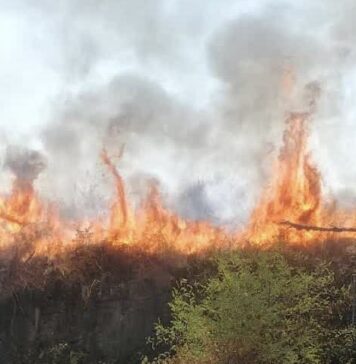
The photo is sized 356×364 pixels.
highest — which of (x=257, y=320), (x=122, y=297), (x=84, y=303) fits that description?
(x=257, y=320)

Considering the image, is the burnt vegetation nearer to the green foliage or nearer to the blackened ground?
the blackened ground

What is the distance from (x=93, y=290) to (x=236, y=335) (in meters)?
12.7

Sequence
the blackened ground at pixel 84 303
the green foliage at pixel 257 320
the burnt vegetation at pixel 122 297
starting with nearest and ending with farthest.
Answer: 1. the green foliage at pixel 257 320
2. the burnt vegetation at pixel 122 297
3. the blackened ground at pixel 84 303

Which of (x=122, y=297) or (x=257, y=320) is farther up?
(x=257, y=320)

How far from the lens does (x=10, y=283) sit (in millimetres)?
32875

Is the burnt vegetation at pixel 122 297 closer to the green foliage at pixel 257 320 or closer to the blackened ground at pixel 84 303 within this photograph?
the blackened ground at pixel 84 303

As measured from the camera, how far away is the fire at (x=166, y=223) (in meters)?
31.3

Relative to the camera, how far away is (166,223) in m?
32.8

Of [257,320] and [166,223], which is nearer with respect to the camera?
[257,320]

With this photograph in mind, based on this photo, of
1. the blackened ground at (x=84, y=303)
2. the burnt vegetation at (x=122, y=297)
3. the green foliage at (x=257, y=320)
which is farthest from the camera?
the blackened ground at (x=84, y=303)

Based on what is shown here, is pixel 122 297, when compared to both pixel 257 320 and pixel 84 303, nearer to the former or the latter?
pixel 84 303

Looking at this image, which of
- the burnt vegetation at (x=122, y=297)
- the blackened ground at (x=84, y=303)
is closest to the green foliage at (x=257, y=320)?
the burnt vegetation at (x=122, y=297)

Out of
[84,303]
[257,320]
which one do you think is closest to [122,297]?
[84,303]

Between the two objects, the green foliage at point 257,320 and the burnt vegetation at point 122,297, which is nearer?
the green foliage at point 257,320
